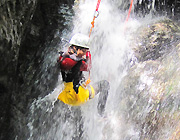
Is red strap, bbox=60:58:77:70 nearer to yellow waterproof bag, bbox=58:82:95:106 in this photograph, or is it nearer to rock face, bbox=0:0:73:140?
yellow waterproof bag, bbox=58:82:95:106


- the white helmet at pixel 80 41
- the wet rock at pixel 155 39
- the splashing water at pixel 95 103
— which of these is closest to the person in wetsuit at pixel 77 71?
the white helmet at pixel 80 41

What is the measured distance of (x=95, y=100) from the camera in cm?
525

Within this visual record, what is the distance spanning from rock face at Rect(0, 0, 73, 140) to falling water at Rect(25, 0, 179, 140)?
0.43 metres

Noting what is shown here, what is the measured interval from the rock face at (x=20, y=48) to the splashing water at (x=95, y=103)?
0.47 meters

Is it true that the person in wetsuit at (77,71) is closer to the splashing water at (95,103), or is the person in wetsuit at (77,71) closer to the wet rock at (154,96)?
the wet rock at (154,96)

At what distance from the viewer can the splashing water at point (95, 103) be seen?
4.79 meters

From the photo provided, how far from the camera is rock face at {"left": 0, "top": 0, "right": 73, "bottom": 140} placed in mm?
3338

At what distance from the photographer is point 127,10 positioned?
7574mm

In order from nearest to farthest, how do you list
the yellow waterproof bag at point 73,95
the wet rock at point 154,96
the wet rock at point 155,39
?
the yellow waterproof bag at point 73,95 < the wet rock at point 154,96 < the wet rock at point 155,39

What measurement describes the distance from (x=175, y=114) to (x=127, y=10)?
508 cm

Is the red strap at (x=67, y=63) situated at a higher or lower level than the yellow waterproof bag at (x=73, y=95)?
higher

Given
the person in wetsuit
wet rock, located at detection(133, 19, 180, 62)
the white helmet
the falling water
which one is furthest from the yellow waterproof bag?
wet rock, located at detection(133, 19, 180, 62)

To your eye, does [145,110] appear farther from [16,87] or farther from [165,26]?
[165,26]

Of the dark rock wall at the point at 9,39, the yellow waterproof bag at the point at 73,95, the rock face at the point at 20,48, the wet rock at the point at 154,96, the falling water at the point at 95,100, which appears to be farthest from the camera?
the falling water at the point at 95,100
